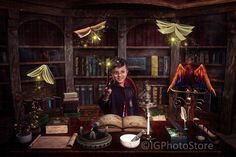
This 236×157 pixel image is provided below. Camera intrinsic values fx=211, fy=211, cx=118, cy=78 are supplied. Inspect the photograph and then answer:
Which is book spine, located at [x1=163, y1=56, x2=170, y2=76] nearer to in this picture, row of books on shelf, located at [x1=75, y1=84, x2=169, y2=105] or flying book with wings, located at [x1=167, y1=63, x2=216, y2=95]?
row of books on shelf, located at [x1=75, y1=84, x2=169, y2=105]

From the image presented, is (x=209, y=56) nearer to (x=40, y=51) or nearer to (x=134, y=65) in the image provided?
(x=134, y=65)

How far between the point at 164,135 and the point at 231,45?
2.75 meters

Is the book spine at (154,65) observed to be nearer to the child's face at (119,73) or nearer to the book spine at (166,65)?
the book spine at (166,65)

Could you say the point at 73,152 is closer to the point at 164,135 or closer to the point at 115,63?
the point at 164,135

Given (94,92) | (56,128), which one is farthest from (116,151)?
(94,92)

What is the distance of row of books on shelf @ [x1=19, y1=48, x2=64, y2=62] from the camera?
13.3 feet

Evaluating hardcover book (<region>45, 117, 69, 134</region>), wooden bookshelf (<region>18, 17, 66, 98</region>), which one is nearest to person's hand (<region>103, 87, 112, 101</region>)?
hardcover book (<region>45, 117, 69, 134</region>)

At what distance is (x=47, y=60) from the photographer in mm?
4297

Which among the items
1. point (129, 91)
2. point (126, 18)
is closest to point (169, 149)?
point (129, 91)

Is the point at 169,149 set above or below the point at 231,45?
below

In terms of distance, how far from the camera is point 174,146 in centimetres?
193

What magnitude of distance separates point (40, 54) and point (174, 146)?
329 cm

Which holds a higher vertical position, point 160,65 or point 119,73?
point 160,65

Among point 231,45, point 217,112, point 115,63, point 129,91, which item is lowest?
point 217,112
